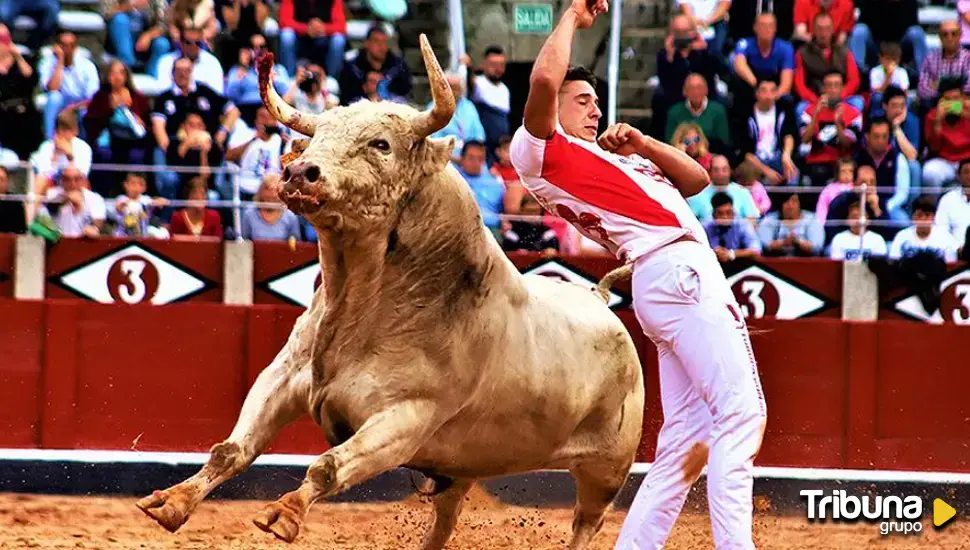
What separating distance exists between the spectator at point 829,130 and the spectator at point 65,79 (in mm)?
4981

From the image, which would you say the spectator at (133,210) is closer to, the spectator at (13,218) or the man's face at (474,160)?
the spectator at (13,218)

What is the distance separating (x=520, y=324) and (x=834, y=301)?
4725mm

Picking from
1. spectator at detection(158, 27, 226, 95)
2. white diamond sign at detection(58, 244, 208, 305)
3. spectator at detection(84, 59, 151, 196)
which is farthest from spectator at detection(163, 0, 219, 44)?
white diamond sign at detection(58, 244, 208, 305)

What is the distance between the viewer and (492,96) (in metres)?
12.7

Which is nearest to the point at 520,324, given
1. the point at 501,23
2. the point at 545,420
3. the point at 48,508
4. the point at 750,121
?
the point at 545,420

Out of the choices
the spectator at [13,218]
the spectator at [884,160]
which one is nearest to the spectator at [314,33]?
the spectator at [13,218]

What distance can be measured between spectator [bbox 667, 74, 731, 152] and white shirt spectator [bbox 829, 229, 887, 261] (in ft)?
4.76

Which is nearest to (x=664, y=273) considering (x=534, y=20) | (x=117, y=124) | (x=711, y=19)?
(x=117, y=124)

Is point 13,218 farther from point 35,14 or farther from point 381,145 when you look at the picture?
point 381,145

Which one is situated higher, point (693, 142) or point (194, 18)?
point (194, 18)

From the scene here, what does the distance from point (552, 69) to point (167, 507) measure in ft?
5.68

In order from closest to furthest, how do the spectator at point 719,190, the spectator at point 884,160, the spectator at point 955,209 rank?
the spectator at point 719,190 < the spectator at point 955,209 < the spectator at point 884,160

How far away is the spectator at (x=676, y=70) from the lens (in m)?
12.7

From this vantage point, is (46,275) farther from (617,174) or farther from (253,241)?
(617,174)
